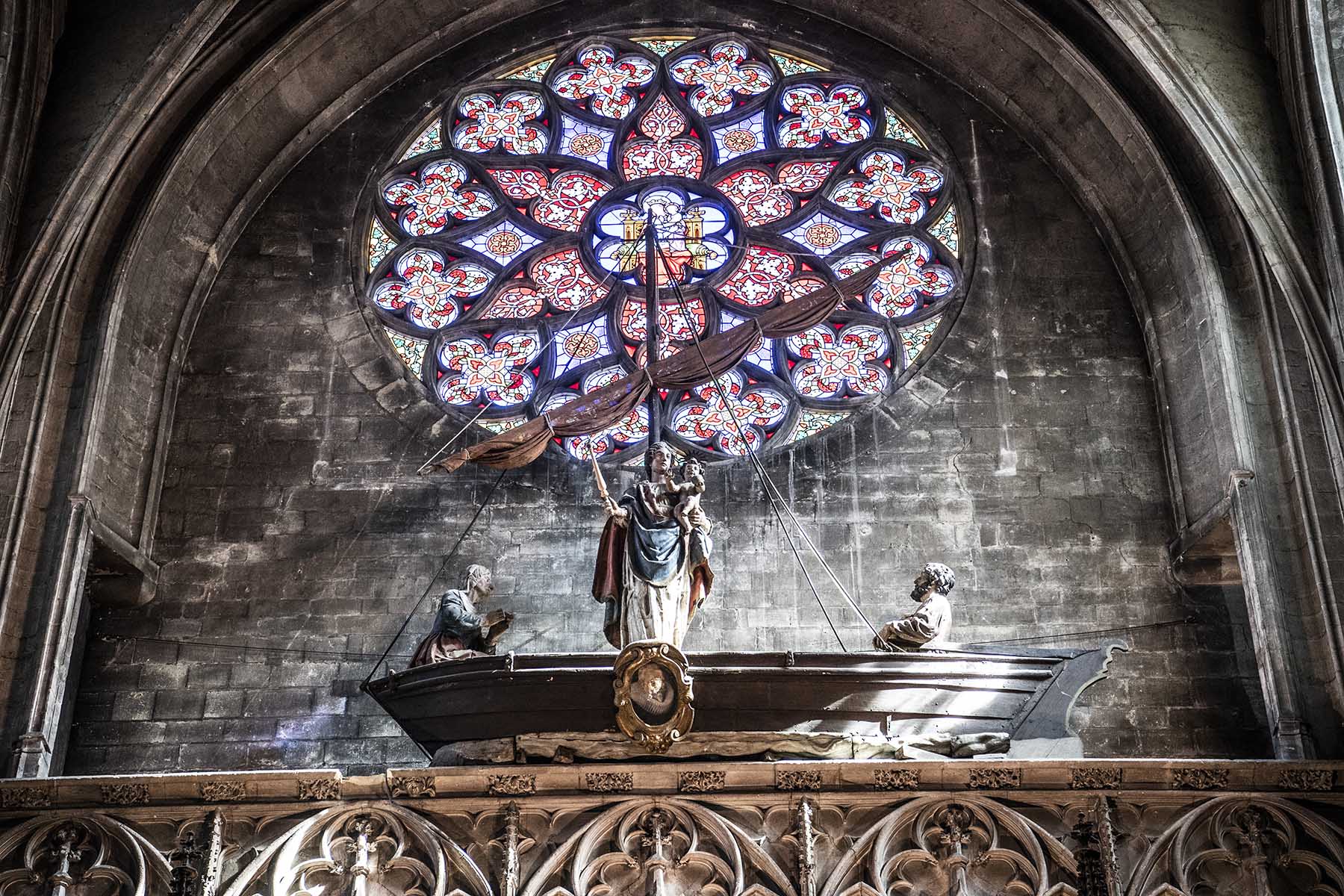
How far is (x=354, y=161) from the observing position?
14531 millimetres

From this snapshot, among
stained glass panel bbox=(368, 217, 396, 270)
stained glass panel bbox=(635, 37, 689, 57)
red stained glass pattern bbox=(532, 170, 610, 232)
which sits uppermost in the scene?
stained glass panel bbox=(635, 37, 689, 57)

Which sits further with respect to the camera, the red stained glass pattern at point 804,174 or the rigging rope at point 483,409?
the red stained glass pattern at point 804,174

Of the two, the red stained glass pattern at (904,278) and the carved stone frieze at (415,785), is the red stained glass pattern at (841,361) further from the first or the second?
the carved stone frieze at (415,785)

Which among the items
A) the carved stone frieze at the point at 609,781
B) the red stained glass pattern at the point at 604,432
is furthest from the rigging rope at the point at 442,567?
the carved stone frieze at the point at 609,781

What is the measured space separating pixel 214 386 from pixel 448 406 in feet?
5.39

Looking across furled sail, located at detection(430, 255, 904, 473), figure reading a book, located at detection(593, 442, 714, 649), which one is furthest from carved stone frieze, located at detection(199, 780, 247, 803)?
furled sail, located at detection(430, 255, 904, 473)

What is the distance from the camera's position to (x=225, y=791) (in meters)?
10.7

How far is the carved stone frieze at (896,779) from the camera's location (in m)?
10.6

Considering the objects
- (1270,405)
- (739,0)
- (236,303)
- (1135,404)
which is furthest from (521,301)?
(1270,405)

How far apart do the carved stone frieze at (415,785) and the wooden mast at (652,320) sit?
2.58 metres

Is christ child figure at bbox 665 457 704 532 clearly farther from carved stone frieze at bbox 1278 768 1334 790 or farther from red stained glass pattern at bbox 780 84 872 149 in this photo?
red stained glass pattern at bbox 780 84 872 149

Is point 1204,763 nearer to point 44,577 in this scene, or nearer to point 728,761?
point 728,761

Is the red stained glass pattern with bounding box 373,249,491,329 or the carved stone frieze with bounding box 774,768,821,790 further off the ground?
the red stained glass pattern with bounding box 373,249,491,329

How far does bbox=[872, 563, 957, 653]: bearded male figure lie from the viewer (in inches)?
442
